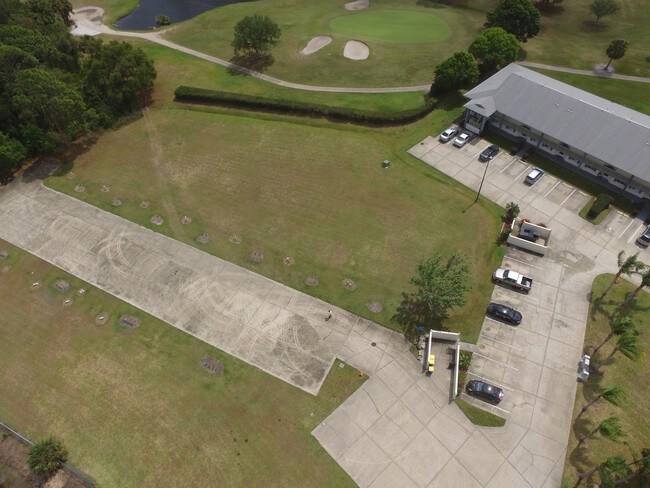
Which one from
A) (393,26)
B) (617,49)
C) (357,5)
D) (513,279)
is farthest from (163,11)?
(513,279)

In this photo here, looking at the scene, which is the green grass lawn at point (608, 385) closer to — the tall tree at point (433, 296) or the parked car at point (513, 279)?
the parked car at point (513, 279)

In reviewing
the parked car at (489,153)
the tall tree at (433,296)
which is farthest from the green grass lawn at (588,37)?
the tall tree at (433,296)

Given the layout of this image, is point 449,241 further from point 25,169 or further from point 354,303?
point 25,169

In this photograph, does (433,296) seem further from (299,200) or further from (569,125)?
(569,125)

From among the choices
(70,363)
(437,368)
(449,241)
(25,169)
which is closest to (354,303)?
(437,368)

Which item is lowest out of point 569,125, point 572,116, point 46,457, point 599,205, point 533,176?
point 46,457

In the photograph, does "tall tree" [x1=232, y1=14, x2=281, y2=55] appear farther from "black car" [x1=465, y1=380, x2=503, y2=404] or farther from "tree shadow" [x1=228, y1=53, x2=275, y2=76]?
"black car" [x1=465, y1=380, x2=503, y2=404]

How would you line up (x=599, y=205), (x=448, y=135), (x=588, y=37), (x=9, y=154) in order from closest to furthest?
(x=599, y=205), (x=9, y=154), (x=448, y=135), (x=588, y=37)
